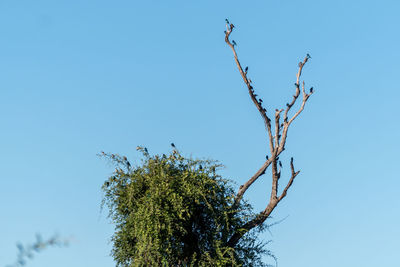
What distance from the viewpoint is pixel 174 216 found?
9445 millimetres

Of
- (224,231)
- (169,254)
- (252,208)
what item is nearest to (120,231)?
(169,254)

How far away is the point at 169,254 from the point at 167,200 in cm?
100

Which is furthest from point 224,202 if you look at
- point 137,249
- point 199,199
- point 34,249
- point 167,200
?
point 34,249

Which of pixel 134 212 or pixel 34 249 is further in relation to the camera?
pixel 134 212

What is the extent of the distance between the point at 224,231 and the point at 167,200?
1309mm

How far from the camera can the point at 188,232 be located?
32.1ft

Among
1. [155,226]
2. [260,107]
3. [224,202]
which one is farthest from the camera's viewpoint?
[260,107]

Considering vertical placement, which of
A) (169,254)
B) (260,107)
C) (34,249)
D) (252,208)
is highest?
(260,107)

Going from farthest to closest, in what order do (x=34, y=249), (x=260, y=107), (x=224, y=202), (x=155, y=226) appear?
(x=260, y=107) → (x=224, y=202) → (x=155, y=226) → (x=34, y=249)

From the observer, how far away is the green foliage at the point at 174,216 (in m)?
9.42

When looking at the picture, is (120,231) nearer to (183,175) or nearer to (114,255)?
(114,255)

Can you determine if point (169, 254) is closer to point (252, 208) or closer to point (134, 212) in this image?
point (134, 212)

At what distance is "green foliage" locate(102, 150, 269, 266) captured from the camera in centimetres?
942

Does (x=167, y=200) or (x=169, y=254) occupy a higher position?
(x=167, y=200)
